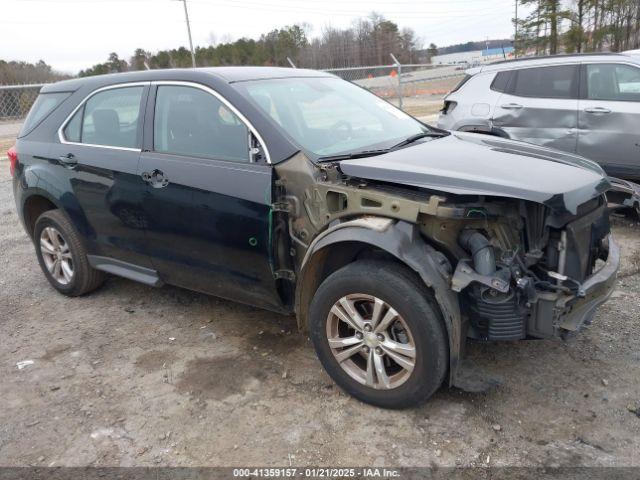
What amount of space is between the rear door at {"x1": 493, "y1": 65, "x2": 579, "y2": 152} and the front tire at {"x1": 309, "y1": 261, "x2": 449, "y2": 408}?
4276 mm

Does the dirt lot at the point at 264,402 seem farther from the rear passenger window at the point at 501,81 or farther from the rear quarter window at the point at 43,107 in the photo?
the rear passenger window at the point at 501,81

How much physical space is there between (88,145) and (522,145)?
319cm

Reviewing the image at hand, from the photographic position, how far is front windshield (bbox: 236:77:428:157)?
3434mm

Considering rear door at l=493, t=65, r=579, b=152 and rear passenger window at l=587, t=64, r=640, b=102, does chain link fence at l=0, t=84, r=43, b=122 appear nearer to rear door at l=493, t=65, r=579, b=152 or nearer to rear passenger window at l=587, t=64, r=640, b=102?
rear door at l=493, t=65, r=579, b=152

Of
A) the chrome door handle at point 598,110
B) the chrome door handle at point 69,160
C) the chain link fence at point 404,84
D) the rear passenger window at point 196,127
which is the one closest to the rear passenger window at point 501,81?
the chrome door handle at point 598,110

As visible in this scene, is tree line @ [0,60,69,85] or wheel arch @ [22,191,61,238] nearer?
wheel arch @ [22,191,61,238]

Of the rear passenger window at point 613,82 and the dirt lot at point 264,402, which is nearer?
the dirt lot at point 264,402

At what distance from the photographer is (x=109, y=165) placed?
3.99 metres

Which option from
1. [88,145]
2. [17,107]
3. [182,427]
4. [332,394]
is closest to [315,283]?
[332,394]

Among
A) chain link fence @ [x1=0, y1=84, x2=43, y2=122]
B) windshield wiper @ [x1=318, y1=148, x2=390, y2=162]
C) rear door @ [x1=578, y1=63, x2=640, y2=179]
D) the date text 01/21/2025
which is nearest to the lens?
the date text 01/21/2025

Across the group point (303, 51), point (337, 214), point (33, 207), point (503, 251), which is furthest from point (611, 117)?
point (303, 51)

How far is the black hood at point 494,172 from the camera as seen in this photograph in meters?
2.62

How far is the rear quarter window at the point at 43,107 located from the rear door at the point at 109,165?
273mm

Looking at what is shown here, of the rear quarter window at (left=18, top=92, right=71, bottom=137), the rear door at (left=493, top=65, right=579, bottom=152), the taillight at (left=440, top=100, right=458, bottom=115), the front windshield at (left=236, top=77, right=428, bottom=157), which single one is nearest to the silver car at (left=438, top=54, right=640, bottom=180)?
the rear door at (left=493, top=65, right=579, bottom=152)
